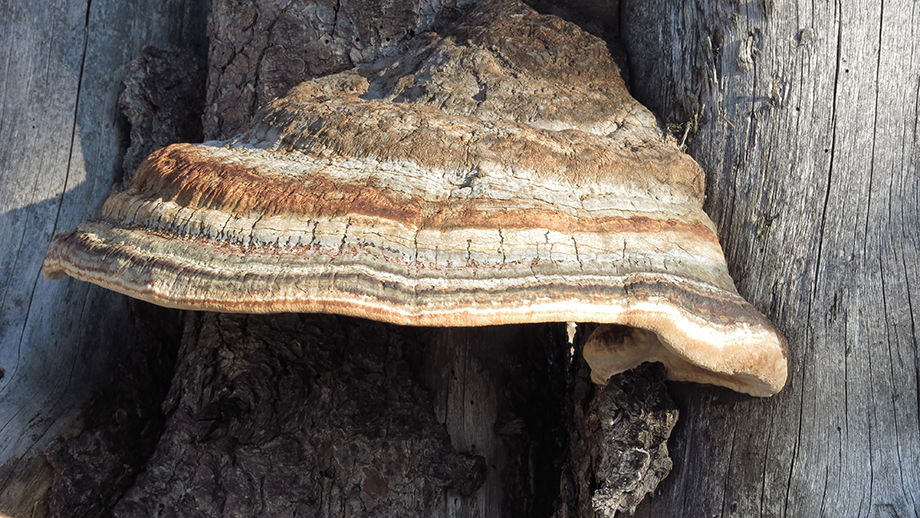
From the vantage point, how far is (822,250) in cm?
188

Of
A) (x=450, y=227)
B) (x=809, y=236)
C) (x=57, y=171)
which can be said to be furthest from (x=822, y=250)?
(x=57, y=171)

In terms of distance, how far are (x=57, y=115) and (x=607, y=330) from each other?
110 inches

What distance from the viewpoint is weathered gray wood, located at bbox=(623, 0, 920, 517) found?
5.93 ft

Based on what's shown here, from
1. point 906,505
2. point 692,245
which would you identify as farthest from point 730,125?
point 906,505

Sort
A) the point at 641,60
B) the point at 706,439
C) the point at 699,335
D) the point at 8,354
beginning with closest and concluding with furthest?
the point at 699,335
the point at 706,439
the point at 641,60
the point at 8,354

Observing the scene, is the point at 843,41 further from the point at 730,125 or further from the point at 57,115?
the point at 57,115

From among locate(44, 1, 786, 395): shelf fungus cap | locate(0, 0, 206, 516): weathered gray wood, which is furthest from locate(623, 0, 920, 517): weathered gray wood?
locate(0, 0, 206, 516): weathered gray wood

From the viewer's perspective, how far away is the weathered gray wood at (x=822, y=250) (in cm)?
181

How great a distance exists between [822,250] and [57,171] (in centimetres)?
331

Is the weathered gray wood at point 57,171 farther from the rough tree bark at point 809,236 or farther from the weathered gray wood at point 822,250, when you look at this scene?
the weathered gray wood at point 822,250

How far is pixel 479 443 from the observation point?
8.67ft

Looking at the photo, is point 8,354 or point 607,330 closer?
point 607,330

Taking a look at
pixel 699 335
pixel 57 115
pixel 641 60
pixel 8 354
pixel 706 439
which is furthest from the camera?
pixel 57 115

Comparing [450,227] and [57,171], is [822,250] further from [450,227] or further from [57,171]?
[57,171]
